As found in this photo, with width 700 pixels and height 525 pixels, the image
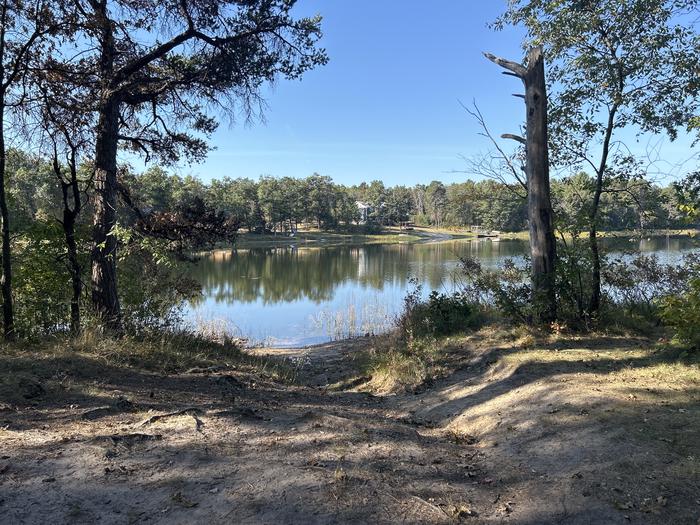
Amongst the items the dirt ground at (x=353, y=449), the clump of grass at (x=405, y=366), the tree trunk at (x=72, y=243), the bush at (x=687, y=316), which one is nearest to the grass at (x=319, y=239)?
the tree trunk at (x=72, y=243)

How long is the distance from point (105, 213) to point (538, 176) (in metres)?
6.85

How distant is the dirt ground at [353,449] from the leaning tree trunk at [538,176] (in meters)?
2.06

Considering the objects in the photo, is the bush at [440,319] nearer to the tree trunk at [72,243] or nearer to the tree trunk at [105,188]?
the tree trunk at [105,188]

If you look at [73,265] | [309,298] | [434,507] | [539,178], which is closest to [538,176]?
[539,178]

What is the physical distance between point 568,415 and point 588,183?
5.21 metres

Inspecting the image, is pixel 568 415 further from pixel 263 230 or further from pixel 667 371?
pixel 263 230

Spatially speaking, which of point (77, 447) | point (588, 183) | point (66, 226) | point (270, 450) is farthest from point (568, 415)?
point (66, 226)

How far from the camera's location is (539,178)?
25.2 feet

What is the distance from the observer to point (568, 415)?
4137 mm

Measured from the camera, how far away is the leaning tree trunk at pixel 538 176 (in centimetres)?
760

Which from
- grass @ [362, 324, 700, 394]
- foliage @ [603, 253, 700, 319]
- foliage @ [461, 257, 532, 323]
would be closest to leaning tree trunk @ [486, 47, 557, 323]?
foliage @ [461, 257, 532, 323]

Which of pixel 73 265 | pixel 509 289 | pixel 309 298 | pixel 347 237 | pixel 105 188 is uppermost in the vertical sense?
pixel 105 188

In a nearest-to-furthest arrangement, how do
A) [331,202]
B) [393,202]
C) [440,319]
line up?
[440,319] → [331,202] → [393,202]

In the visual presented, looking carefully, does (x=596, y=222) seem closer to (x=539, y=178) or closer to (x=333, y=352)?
(x=539, y=178)
